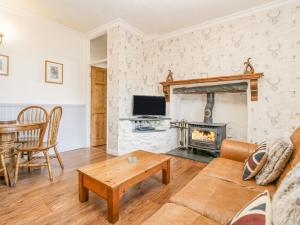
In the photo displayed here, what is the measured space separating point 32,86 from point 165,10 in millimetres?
2844

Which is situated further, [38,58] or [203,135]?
[203,135]

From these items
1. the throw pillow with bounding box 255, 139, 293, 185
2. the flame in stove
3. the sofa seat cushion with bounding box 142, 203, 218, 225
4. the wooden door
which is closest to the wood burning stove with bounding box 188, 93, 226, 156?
the flame in stove

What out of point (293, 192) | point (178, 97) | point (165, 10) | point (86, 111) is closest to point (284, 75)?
point (178, 97)

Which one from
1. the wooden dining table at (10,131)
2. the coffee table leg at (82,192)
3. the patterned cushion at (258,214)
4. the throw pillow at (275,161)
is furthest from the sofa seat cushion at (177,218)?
the wooden dining table at (10,131)

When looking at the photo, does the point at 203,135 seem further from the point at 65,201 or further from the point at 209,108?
the point at 65,201

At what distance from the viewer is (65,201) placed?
5.82 feet

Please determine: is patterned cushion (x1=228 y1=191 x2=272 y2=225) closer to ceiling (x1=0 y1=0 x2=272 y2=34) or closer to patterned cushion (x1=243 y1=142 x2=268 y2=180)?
patterned cushion (x1=243 y1=142 x2=268 y2=180)

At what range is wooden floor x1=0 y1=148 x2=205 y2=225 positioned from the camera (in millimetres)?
1514

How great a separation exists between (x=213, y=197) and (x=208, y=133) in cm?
231

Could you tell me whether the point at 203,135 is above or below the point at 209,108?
below

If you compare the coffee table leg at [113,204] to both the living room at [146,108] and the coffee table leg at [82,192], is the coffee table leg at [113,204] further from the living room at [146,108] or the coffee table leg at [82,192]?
the coffee table leg at [82,192]

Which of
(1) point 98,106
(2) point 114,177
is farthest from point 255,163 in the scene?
(1) point 98,106

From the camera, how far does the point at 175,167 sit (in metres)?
2.77

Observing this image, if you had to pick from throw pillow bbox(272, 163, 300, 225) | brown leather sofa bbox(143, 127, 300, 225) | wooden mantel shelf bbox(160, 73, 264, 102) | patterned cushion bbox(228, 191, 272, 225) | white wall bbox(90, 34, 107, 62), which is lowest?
brown leather sofa bbox(143, 127, 300, 225)
